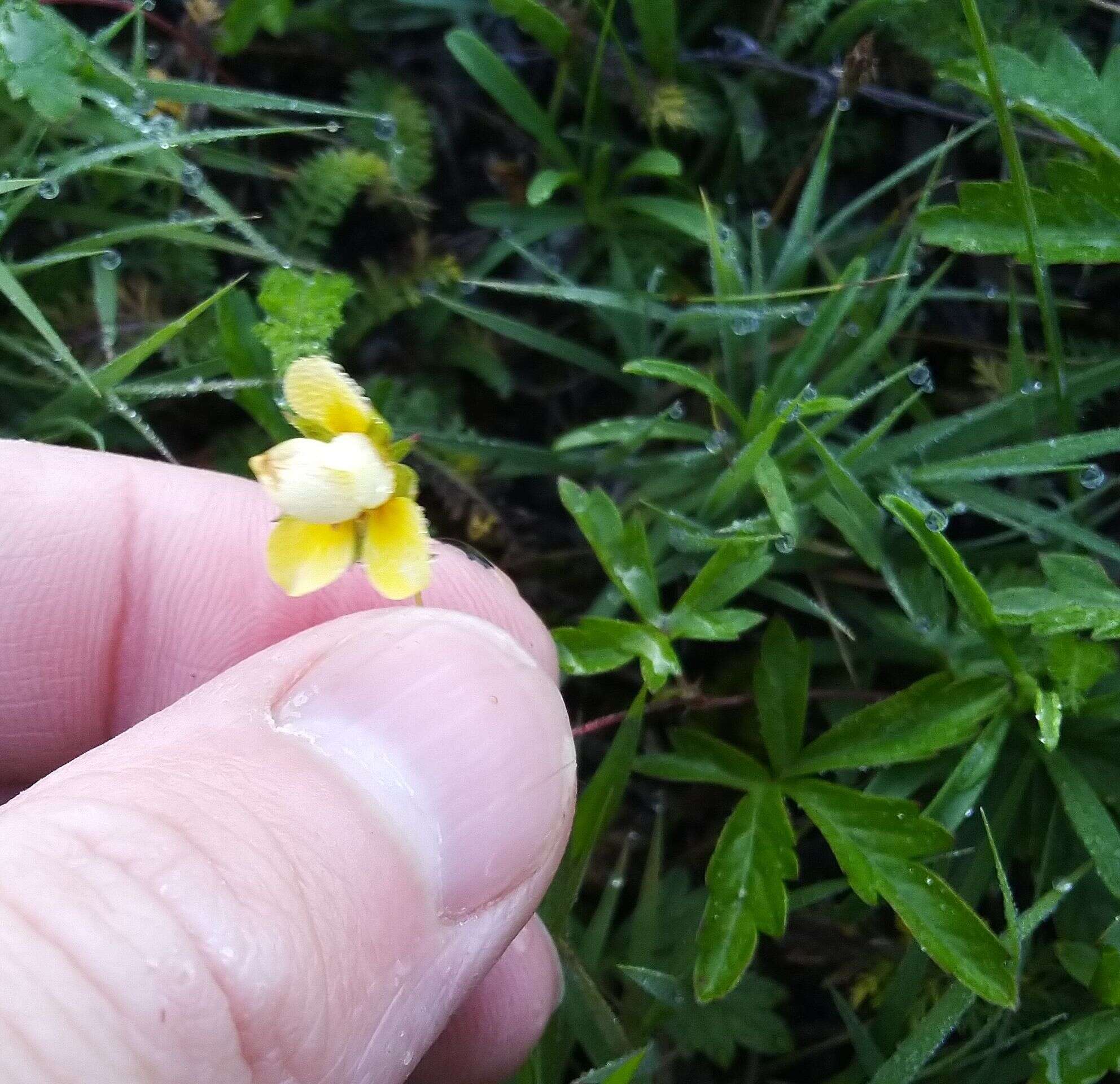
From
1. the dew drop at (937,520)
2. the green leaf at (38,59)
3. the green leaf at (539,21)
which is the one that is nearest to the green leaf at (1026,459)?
the dew drop at (937,520)

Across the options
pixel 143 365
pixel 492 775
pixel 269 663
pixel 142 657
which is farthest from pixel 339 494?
pixel 143 365

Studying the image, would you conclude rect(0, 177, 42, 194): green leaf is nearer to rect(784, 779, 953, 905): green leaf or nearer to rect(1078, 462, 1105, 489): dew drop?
rect(784, 779, 953, 905): green leaf

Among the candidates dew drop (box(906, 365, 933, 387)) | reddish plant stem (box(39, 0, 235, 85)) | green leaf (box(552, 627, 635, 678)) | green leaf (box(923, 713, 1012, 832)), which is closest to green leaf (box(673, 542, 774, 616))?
green leaf (box(552, 627, 635, 678))

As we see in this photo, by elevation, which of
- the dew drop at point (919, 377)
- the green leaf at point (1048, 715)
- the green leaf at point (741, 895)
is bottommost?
the green leaf at point (741, 895)

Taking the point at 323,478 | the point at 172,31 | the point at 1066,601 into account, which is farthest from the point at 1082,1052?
the point at 172,31

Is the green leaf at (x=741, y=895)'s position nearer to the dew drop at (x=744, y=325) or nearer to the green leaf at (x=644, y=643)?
the green leaf at (x=644, y=643)

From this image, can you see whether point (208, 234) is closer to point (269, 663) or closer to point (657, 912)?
point (269, 663)

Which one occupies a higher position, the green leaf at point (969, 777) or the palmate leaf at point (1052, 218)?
the palmate leaf at point (1052, 218)
